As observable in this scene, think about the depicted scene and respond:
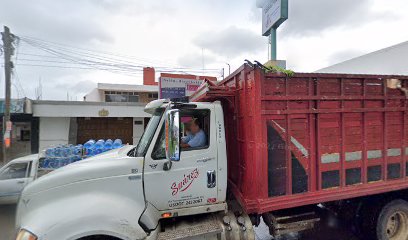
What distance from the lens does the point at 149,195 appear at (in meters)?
3.11

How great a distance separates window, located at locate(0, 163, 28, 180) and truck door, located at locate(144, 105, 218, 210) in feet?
20.2

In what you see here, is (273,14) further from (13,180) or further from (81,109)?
(81,109)

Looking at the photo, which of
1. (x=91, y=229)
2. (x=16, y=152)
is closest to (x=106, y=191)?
(x=91, y=229)

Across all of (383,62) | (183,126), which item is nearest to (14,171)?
(183,126)

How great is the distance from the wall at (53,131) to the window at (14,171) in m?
10.1

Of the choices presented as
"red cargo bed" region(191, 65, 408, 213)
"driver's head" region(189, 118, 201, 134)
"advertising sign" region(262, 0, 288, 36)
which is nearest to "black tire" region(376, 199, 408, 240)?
"red cargo bed" region(191, 65, 408, 213)

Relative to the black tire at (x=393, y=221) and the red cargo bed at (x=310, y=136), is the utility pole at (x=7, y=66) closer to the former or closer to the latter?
the red cargo bed at (x=310, y=136)

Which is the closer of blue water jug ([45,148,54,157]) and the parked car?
the parked car

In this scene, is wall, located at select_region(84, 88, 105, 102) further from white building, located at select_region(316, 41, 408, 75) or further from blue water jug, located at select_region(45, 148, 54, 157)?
white building, located at select_region(316, 41, 408, 75)

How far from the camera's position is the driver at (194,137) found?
3.40m

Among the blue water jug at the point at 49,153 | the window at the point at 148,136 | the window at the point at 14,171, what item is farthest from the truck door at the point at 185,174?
the blue water jug at the point at 49,153

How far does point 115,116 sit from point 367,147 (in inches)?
621

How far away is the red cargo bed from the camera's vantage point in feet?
11.0

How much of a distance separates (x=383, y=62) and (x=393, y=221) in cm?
997
